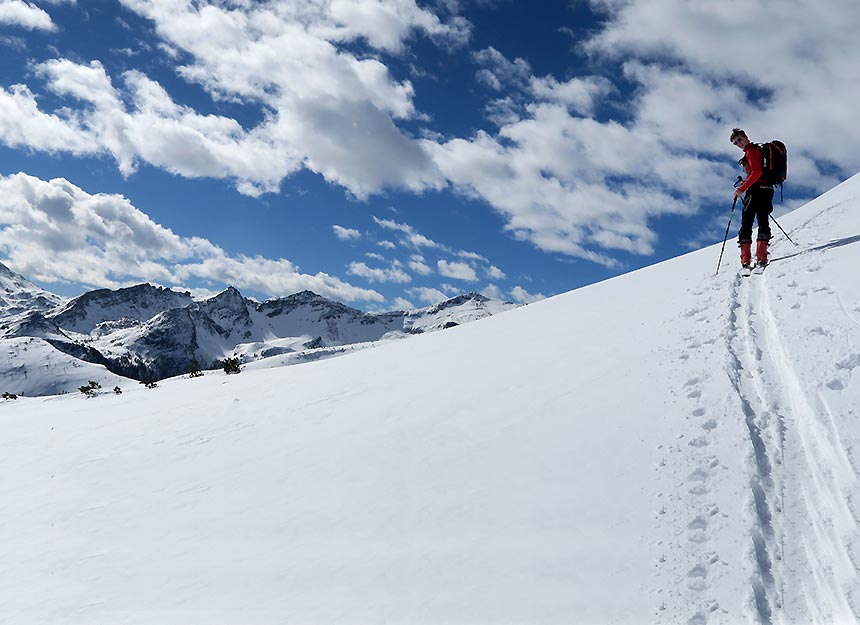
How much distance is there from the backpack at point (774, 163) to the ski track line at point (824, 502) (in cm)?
866

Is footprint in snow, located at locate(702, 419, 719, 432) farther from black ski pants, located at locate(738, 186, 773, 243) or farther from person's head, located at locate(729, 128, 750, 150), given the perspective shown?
person's head, located at locate(729, 128, 750, 150)

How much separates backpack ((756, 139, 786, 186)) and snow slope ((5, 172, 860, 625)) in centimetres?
285

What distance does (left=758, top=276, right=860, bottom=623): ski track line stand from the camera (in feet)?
13.3

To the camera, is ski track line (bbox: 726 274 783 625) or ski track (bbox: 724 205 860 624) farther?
ski track line (bbox: 726 274 783 625)

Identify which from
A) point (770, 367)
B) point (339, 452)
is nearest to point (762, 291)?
point (770, 367)

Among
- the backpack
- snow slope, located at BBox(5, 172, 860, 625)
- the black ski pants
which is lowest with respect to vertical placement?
snow slope, located at BBox(5, 172, 860, 625)

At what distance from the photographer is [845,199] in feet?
54.9

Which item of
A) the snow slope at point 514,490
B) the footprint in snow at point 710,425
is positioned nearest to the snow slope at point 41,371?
the snow slope at point 514,490

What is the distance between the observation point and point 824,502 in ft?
16.0

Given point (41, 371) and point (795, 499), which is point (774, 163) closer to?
point (795, 499)

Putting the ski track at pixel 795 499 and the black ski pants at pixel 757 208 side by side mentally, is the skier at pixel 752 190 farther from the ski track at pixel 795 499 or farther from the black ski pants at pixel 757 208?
the ski track at pixel 795 499

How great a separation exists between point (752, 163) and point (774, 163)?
0.49 meters

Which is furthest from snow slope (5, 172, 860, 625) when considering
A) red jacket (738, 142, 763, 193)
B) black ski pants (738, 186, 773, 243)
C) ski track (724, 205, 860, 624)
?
red jacket (738, 142, 763, 193)

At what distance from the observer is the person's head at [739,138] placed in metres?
13.6
